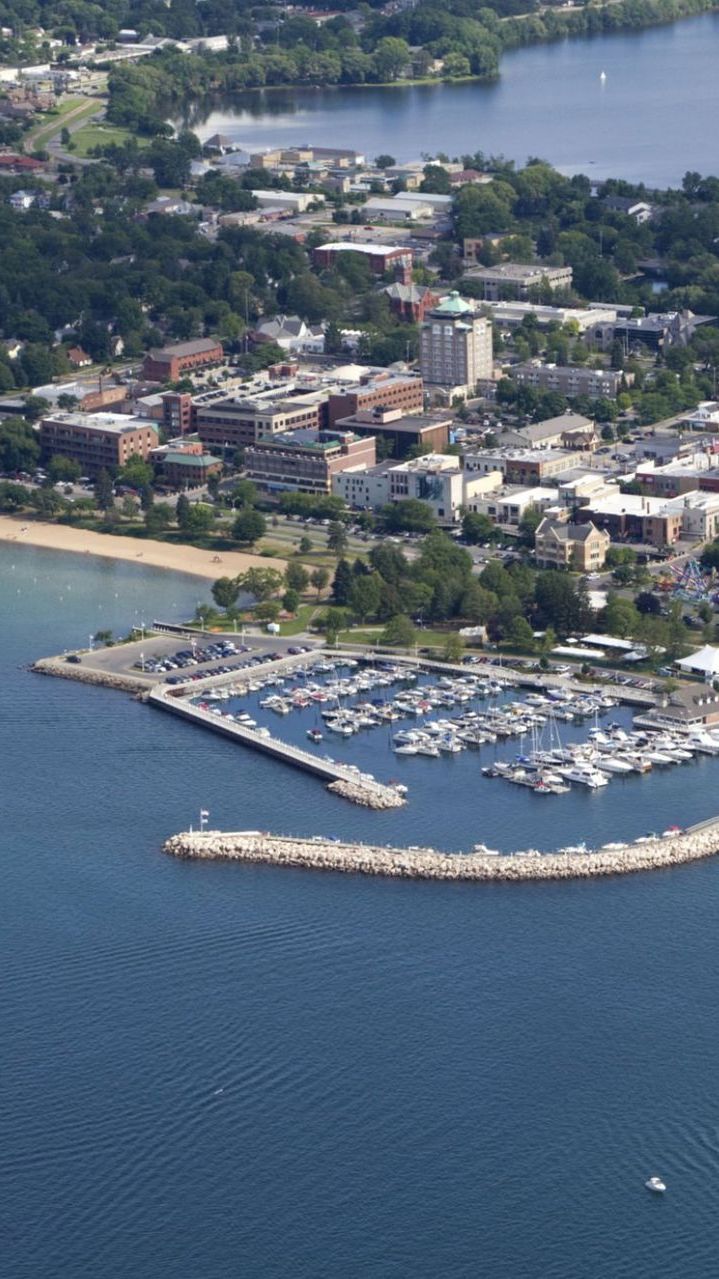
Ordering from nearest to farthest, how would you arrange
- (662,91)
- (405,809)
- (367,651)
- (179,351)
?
1. (405,809)
2. (367,651)
3. (179,351)
4. (662,91)

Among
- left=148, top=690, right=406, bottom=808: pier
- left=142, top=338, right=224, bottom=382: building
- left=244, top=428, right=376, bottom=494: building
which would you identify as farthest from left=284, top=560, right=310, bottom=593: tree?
left=142, top=338, right=224, bottom=382: building

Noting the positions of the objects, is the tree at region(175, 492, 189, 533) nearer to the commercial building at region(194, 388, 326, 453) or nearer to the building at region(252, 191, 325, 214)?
the commercial building at region(194, 388, 326, 453)

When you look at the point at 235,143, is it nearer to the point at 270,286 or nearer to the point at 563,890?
the point at 270,286

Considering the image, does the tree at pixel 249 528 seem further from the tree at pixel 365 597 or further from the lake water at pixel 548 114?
the lake water at pixel 548 114

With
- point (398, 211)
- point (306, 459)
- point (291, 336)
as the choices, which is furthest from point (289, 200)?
point (306, 459)

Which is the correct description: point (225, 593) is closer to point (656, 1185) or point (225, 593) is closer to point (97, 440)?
point (97, 440)

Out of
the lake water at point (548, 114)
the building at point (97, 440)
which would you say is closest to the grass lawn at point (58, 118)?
the lake water at point (548, 114)

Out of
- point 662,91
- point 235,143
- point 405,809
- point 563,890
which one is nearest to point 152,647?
point 405,809
